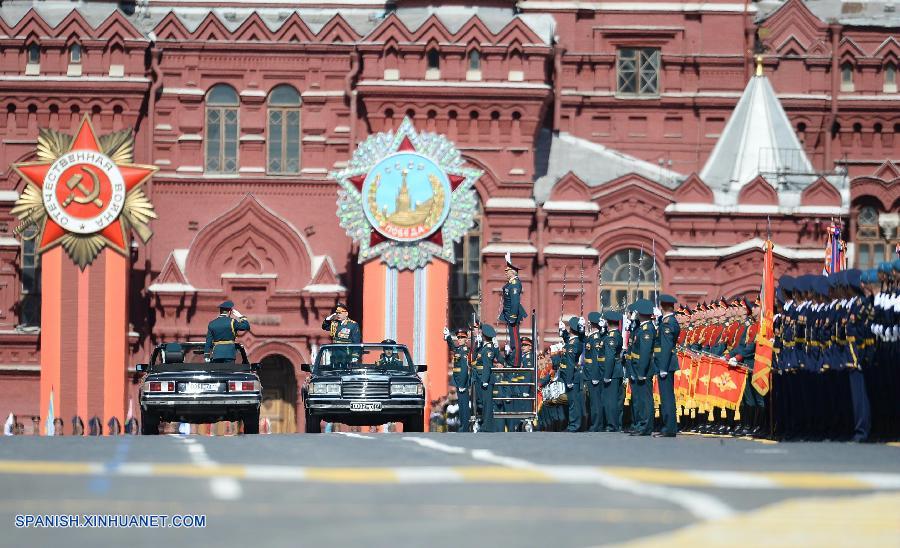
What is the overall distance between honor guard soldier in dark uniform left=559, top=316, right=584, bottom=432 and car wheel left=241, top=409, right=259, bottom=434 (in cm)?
536

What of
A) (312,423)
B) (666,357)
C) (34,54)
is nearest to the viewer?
(666,357)

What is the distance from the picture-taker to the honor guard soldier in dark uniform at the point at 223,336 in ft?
82.1

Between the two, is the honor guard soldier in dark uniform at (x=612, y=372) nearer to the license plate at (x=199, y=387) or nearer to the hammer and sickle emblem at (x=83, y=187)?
the license plate at (x=199, y=387)

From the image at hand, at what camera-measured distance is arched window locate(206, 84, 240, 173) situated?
153ft

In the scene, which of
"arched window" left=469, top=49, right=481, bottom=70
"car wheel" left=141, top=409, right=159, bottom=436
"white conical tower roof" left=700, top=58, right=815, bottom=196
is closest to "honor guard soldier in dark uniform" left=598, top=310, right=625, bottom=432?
"car wheel" left=141, top=409, right=159, bottom=436

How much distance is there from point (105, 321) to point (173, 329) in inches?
96.8

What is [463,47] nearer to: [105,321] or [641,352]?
[105,321]

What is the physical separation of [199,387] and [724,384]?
21.3 feet

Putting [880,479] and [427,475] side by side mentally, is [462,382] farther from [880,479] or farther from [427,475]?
[880,479]

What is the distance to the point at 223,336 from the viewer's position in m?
25.1

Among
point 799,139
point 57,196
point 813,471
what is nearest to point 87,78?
point 57,196

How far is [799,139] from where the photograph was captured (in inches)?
1925

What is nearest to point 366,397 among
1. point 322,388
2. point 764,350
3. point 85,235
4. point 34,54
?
point 322,388

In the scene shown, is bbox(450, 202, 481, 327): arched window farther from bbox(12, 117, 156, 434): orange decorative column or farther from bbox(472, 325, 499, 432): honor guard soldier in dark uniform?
bbox(472, 325, 499, 432): honor guard soldier in dark uniform
